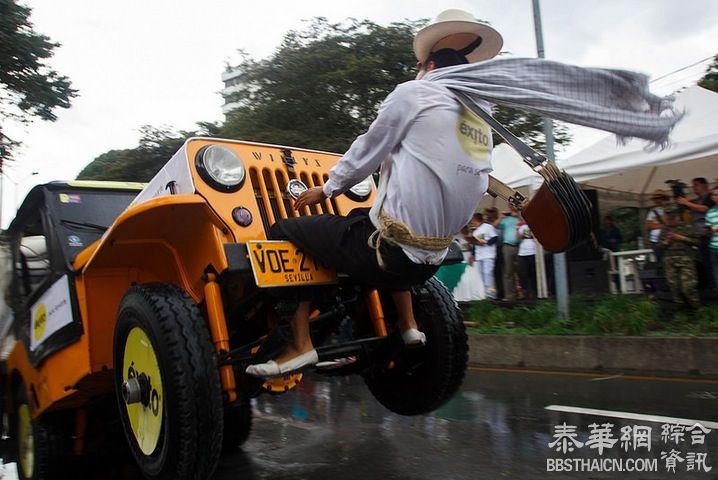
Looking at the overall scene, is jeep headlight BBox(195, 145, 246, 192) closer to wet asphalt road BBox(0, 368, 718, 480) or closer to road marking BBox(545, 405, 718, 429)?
wet asphalt road BBox(0, 368, 718, 480)

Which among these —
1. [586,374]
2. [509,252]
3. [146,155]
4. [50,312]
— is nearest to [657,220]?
[509,252]

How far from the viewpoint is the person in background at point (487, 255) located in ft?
34.6

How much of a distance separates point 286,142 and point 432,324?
1432 cm

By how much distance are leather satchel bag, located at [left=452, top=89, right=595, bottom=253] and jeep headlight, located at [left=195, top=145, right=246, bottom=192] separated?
133 cm

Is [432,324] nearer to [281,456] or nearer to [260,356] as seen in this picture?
[260,356]

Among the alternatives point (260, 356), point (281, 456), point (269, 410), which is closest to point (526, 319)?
point (269, 410)

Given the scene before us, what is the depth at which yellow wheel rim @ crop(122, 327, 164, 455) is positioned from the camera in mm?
2777

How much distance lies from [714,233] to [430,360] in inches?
234

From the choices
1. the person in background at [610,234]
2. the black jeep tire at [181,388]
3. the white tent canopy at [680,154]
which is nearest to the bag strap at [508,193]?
the black jeep tire at [181,388]

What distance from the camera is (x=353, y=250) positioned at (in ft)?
9.63

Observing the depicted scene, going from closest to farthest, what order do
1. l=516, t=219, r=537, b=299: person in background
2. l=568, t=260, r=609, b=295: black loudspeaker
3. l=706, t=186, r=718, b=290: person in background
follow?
l=706, t=186, r=718, b=290: person in background < l=568, t=260, r=609, b=295: black loudspeaker < l=516, t=219, r=537, b=299: person in background

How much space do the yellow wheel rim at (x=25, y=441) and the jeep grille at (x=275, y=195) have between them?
2.22 meters

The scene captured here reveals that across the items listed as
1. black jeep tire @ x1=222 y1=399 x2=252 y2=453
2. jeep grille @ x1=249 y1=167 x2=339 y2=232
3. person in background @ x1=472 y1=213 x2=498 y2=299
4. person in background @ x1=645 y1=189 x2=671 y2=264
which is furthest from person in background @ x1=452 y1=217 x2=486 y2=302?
jeep grille @ x1=249 y1=167 x2=339 y2=232

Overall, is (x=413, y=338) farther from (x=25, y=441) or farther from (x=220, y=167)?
(x=25, y=441)
